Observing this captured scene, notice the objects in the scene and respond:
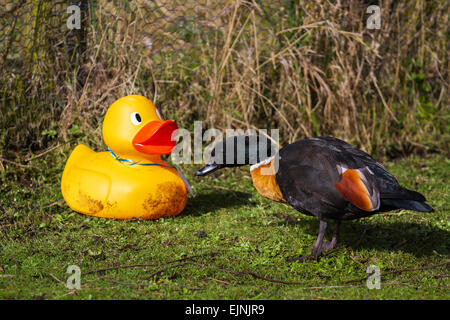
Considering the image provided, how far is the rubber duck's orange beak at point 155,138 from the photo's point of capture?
412 centimetres

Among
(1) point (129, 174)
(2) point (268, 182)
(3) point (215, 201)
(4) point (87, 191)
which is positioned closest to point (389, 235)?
(2) point (268, 182)

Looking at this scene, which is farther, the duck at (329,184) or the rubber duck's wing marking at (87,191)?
the rubber duck's wing marking at (87,191)

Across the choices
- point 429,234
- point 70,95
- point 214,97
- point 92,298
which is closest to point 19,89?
point 70,95

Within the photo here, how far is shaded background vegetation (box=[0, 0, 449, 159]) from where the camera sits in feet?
17.8

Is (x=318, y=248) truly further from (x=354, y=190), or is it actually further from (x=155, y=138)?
(x=155, y=138)

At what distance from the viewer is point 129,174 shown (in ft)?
13.7

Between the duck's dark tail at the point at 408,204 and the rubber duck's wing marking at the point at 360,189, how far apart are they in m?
0.08

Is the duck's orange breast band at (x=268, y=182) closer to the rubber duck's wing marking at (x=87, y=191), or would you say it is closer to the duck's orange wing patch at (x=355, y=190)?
the duck's orange wing patch at (x=355, y=190)

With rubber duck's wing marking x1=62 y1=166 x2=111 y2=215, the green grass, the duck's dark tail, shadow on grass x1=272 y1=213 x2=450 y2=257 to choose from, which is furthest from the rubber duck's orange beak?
the duck's dark tail

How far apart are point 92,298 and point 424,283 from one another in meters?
1.98

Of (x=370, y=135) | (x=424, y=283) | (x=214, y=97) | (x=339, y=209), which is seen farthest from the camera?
(x=370, y=135)

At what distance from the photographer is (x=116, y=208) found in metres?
4.14

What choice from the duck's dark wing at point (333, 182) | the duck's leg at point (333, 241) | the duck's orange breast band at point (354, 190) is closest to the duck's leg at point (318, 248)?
the duck's dark wing at point (333, 182)

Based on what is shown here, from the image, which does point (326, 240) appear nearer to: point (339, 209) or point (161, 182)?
point (339, 209)
